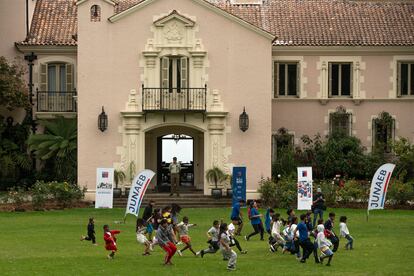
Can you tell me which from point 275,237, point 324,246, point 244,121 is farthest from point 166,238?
point 244,121

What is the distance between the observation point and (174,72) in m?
51.9

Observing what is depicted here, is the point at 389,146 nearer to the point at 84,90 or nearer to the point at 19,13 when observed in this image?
the point at 84,90

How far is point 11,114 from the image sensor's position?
180 feet

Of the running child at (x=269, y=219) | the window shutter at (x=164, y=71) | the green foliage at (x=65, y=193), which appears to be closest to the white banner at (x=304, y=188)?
the running child at (x=269, y=219)

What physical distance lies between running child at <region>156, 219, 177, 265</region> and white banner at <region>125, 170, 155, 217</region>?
8945 mm

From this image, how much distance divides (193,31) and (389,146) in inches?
420

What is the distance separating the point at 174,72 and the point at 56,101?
660 cm

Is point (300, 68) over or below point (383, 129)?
over

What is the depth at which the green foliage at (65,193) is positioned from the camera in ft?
159

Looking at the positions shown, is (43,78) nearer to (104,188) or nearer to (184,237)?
(104,188)

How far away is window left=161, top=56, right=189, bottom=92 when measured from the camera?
51.7 meters

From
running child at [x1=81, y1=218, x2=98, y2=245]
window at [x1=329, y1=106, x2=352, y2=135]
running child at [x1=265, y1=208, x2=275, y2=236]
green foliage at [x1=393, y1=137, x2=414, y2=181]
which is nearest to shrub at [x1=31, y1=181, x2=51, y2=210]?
running child at [x1=81, y1=218, x2=98, y2=245]

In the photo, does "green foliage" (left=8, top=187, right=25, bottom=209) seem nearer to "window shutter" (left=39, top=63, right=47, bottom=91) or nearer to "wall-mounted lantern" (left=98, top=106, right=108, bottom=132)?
"wall-mounted lantern" (left=98, top=106, right=108, bottom=132)

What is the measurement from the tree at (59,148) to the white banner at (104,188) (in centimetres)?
697
